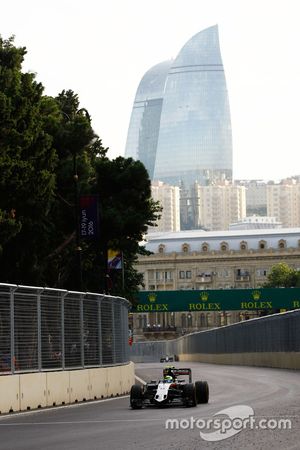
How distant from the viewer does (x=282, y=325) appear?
67.4 m

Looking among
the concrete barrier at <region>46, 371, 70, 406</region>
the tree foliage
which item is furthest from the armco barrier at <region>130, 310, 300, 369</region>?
the concrete barrier at <region>46, 371, 70, 406</region>

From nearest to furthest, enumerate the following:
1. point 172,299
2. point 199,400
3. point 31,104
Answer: point 199,400
point 31,104
point 172,299

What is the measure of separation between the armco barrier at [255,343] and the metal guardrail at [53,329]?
80.5 feet

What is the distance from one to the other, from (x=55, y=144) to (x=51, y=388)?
34.2 meters

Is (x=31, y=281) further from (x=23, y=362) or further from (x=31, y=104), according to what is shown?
(x=23, y=362)

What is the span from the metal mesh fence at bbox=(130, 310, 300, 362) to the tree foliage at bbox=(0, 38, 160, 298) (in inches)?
321

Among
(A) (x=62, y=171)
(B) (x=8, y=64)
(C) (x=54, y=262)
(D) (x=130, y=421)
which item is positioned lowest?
(D) (x=130, y=421)

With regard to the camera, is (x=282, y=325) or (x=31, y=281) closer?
(x=31, y=281)

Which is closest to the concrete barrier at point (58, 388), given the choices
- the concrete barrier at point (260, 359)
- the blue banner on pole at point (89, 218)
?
the blue banner on pole at point (89, 218)

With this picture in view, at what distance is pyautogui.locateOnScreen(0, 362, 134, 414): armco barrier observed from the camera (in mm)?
29422

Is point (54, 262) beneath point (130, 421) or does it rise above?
above

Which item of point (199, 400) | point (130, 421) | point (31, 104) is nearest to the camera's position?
point (130, 421)

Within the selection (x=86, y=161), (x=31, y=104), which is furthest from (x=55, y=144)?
(x=31, y=104)

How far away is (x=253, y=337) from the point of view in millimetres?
81062
